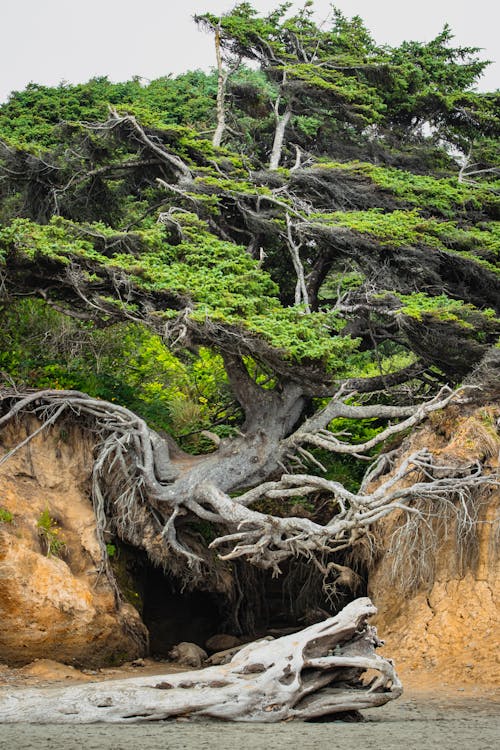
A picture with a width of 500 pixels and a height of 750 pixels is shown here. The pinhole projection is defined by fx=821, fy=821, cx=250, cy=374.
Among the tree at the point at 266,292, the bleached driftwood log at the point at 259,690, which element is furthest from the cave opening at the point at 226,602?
the bleached driftwood log at the point at 259,690

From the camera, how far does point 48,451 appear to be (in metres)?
11.8

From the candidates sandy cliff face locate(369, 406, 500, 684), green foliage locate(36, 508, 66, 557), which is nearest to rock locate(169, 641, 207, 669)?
green foliage locate(36, 508, 66, 557)

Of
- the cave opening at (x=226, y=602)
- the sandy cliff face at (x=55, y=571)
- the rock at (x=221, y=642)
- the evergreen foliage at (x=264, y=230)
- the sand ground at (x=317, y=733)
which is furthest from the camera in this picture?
the rock at (x=221, y=642)

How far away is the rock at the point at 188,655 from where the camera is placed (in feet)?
37.1

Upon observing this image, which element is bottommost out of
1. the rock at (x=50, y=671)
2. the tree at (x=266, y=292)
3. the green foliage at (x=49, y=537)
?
the rock at (x=50, y=671)

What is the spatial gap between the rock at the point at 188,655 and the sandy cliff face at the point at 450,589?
8.40 ft

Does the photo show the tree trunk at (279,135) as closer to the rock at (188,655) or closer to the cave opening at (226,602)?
the cave opening at (226,602)

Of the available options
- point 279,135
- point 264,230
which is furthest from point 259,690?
point 279,135

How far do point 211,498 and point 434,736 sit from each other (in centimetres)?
496

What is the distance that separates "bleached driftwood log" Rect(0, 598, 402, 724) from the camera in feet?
23.5

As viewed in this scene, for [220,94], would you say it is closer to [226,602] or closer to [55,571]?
[226,602]

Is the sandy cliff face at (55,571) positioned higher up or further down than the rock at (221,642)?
higher up

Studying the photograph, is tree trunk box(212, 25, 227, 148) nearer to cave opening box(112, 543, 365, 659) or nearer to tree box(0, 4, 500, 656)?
tree box(0, 4, 500, 656)

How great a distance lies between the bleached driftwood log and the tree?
6.40 ft
